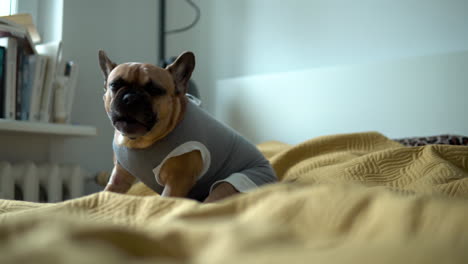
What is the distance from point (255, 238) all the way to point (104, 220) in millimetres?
Answer: 327

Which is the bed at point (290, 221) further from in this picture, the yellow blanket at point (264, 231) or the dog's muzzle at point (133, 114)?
the dog's muzzle at point (133, 114)

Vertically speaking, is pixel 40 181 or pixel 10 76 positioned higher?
pixel 10 76

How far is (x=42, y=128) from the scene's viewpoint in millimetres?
1640

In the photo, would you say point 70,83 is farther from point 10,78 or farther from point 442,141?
point 442,141

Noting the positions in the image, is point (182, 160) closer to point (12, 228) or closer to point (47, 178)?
point (12, 228)

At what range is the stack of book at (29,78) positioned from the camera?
1.60 meters

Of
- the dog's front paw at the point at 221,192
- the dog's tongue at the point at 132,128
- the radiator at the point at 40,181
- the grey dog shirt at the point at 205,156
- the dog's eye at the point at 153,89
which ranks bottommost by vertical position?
the radiator at the point at 40,181

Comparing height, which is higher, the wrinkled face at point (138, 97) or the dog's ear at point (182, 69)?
the dog's ear at point (182, 69)

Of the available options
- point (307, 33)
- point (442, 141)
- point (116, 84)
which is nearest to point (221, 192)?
point (116, 84)

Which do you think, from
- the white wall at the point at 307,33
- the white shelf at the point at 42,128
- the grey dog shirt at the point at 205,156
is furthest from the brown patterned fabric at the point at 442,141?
the white shelf at the point at 42,128

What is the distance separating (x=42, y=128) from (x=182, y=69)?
31.9 inches

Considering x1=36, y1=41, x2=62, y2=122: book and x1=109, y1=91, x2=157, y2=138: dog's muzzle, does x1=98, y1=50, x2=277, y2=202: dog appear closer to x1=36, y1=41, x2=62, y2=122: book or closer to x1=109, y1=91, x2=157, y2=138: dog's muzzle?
x1=109, y1=91, x2=157, y2=138: dog's muzzle

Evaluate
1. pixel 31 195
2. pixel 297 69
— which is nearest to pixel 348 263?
pixel 31 195

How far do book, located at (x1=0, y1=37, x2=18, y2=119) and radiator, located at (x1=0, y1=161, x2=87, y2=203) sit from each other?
0.21m
